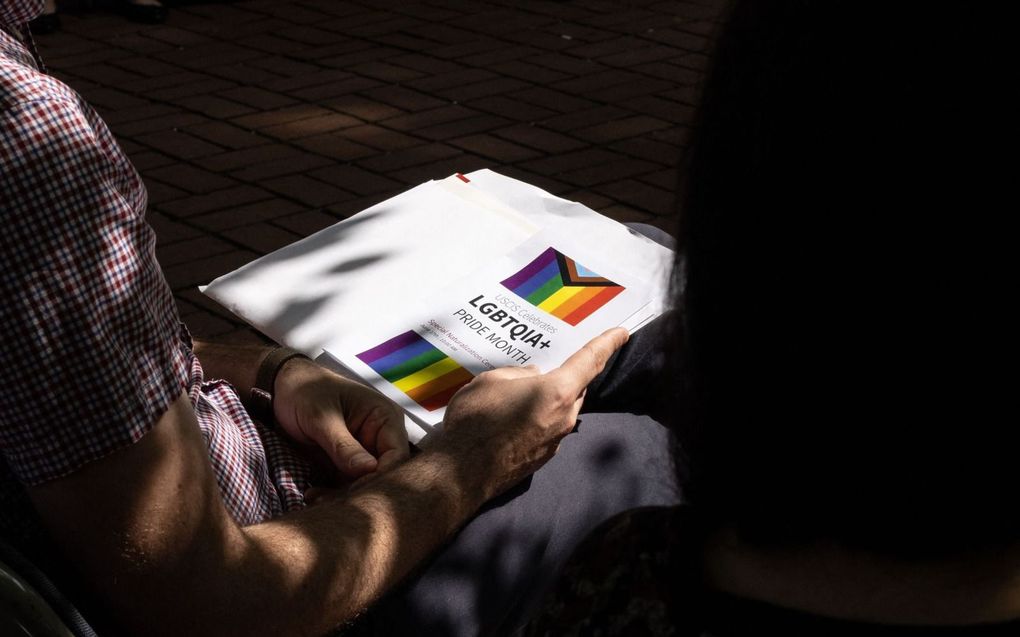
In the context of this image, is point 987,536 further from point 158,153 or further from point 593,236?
point 158,153

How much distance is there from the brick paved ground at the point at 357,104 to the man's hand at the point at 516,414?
64.0 inches

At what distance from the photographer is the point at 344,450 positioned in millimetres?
1547

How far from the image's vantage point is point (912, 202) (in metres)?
0.76

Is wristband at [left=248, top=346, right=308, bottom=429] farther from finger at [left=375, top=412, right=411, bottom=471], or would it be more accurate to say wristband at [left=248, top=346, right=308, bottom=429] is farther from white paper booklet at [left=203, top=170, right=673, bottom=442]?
finger at [left=375, top=412, right=411, bottom=471]

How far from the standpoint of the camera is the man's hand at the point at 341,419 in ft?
5.07

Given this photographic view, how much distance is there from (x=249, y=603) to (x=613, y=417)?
2.13 ft

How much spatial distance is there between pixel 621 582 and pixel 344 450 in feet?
2.22

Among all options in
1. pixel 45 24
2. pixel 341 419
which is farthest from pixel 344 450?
pixel 45 24

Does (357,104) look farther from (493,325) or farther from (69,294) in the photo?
(69,294)

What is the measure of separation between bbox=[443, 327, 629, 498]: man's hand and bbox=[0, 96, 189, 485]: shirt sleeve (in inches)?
18.8

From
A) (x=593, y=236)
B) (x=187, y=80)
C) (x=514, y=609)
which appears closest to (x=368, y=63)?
(x=187, y=80)

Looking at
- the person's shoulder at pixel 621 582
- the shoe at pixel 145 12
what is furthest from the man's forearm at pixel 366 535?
the shoe at pixel 145 12

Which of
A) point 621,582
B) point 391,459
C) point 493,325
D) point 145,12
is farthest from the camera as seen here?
point 145,12

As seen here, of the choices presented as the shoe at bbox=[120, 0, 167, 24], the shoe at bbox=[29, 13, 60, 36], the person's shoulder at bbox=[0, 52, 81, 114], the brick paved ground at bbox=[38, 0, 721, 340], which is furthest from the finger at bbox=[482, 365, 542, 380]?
the shoe at bbox=[120, 0, 167, 24]
